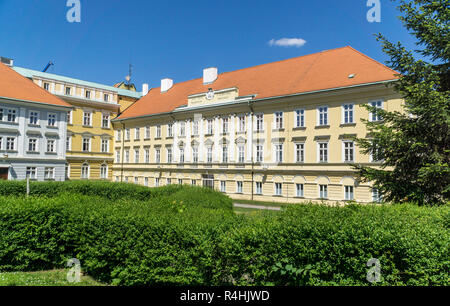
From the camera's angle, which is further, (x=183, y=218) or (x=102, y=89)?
(x=102, y=89)

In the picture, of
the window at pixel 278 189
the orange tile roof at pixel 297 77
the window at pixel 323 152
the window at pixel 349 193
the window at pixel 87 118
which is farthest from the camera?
the window at pixel 87 118

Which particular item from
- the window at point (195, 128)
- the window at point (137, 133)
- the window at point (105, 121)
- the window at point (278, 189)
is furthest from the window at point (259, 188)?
the window at point (105, 121)

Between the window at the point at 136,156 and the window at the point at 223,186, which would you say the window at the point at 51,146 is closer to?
the window at the point at 136,156

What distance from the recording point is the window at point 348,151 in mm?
26484

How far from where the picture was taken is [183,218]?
748 cm

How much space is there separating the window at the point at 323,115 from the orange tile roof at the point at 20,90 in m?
29.4

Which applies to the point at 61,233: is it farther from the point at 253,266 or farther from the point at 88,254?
the point at 253,266

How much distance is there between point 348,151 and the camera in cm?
2669

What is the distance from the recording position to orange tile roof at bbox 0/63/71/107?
35438 mm

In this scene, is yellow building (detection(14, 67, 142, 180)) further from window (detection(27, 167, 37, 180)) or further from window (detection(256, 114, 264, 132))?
window (detection(256, 114, 264, 132))

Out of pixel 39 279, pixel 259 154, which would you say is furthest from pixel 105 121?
pixel 39 279

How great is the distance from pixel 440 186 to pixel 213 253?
9.86 metres
